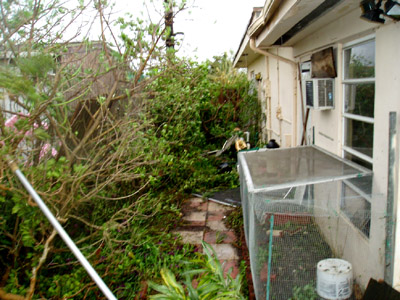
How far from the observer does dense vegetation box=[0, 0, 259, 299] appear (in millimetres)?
2500

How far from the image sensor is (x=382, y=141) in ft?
9.52

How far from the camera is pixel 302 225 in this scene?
283cm

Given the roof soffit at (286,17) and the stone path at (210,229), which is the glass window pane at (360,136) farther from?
the stone path at (210,229)

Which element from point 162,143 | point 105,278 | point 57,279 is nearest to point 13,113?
point 57,279

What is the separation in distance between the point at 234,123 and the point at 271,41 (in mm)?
4456

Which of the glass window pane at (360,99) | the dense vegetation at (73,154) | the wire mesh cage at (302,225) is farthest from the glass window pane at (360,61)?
the dense vegetation at (73,154)

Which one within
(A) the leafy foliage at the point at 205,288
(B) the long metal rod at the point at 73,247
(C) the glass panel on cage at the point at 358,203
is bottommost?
(A) the leafy foliage at the point at 205,288

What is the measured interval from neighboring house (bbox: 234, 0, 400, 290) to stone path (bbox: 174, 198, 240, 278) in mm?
1720

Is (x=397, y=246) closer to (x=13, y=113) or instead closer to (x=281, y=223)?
(x=281, y=223)

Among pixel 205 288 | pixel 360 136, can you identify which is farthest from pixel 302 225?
pixel 360 136

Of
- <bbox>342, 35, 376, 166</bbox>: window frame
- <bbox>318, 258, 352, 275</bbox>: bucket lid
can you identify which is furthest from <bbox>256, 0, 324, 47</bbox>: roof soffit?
<bbox>318, 258, 352, 275</bbox>: bucket lid

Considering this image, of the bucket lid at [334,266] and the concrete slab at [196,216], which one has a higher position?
the bucket lid at [334,266]

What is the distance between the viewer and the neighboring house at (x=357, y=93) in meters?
2.68

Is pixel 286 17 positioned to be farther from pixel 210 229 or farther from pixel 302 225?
pixel 210 229
